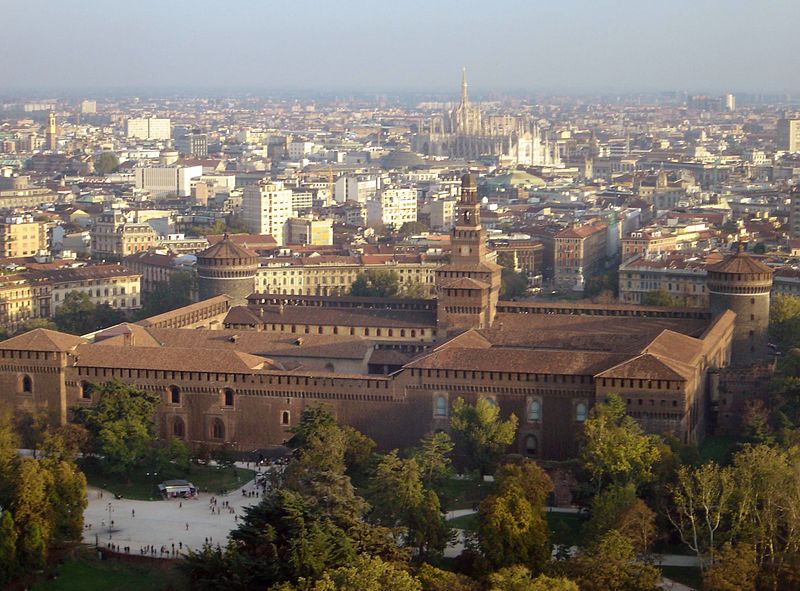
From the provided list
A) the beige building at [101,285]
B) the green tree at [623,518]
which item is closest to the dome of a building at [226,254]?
the beige building at [101,285]

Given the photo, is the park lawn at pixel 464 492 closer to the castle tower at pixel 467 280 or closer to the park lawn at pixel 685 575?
the park lawn at pixel 685 575

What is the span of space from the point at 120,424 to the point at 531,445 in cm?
1417

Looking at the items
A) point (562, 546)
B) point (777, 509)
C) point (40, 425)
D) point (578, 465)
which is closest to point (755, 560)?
point (777, 509)

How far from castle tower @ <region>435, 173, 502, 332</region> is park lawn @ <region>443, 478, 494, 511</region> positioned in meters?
13.8

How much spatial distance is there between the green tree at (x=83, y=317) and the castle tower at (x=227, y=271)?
1003cm

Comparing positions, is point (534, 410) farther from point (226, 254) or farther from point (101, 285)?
point (101, 285)

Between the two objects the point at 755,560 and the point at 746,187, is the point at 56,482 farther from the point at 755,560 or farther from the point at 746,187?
the point at 746,187

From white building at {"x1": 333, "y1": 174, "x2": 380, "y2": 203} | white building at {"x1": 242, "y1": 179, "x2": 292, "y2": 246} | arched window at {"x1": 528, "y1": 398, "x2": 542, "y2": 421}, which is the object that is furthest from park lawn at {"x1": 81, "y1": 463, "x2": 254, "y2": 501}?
white building at {"x1": 333, "y1": 174, "x2": 380, "y2": 203}

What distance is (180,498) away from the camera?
187 ft

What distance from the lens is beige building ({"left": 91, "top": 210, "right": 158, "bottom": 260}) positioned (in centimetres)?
11862

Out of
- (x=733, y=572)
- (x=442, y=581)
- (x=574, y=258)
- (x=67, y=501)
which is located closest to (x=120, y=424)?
A: (x=67, y=501)

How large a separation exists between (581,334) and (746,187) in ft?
327

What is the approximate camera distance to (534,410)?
60625mm

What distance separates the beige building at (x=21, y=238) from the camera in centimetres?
11800
